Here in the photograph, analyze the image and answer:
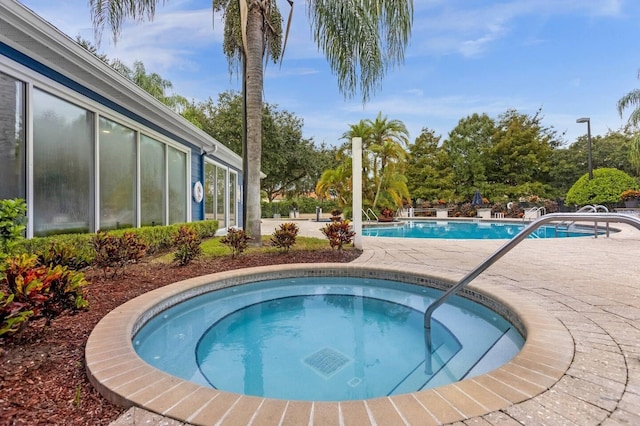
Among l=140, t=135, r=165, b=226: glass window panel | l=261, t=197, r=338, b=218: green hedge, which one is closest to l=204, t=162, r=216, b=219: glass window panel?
l=140, t=135, r=165, b=226: glass window panel

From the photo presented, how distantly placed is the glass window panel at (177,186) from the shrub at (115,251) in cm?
420

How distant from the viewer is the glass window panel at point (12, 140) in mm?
4477

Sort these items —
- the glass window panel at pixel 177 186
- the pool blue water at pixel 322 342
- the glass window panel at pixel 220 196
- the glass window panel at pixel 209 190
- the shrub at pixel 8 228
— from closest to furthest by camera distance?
1. the pool blue water at pixel 322 342
2. the shrub at pixel 8 228
3. the glass window panel at pixel 177 186
4. the glass window panel at pixel 209 190
5. the glass window panel at pixel 220 196

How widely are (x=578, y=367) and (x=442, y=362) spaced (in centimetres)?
107

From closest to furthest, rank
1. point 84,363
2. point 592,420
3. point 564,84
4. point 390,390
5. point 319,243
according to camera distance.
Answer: point 592,420 → point 84,363 → point 390,390 → point 319,243 → point 564,84

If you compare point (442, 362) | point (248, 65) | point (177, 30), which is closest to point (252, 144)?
point (248, 65)

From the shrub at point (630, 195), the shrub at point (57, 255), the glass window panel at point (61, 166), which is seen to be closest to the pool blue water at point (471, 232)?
the shrub at point (630, 195)

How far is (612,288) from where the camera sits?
170 inches

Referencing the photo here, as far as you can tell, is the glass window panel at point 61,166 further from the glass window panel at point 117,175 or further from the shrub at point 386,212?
the shrub at point 386,212

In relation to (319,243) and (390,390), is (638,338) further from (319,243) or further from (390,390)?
(319,243)

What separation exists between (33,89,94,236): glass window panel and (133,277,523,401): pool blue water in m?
2.88

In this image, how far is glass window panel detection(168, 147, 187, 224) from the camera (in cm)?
938

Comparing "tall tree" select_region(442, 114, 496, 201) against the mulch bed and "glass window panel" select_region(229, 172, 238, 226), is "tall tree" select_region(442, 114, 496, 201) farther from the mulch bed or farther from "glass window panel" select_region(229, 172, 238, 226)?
the mulch bed

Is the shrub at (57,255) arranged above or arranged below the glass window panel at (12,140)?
below
